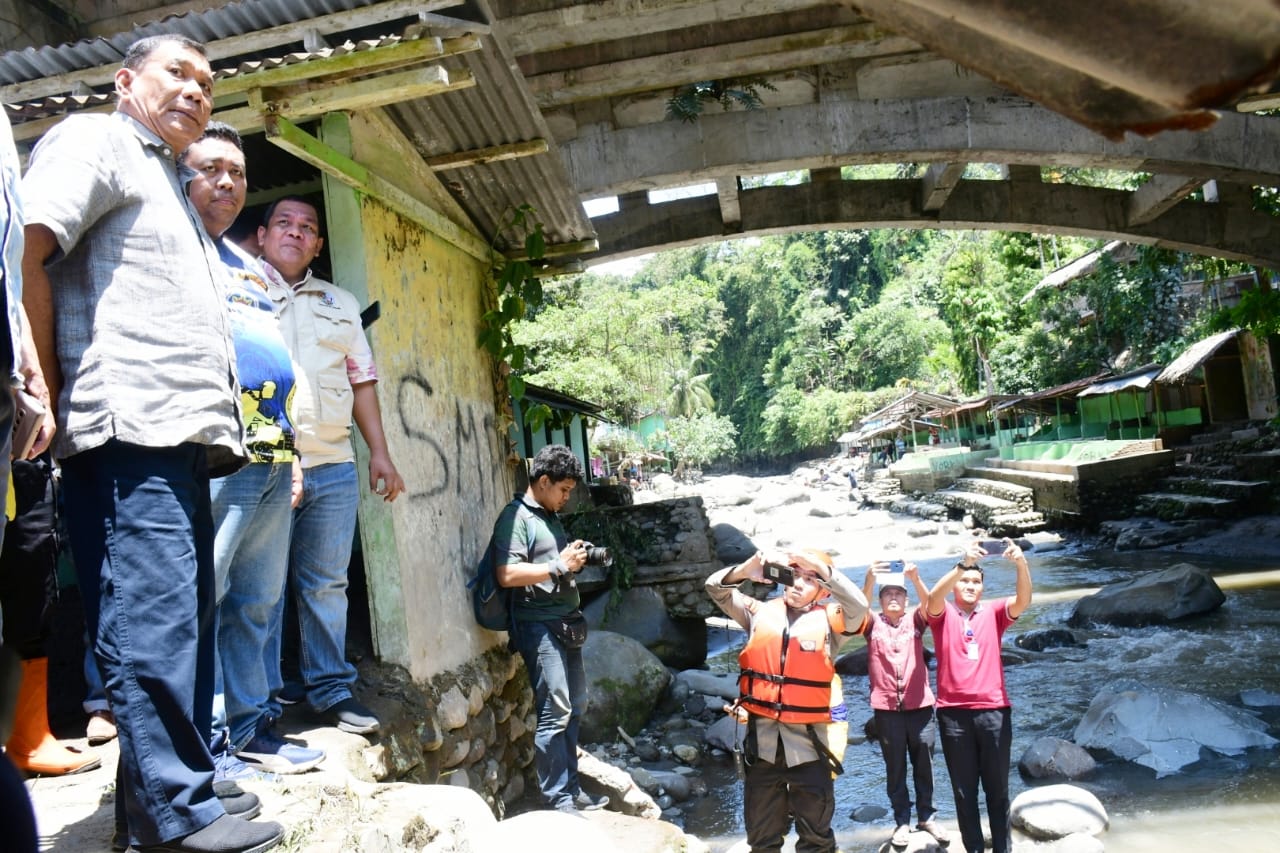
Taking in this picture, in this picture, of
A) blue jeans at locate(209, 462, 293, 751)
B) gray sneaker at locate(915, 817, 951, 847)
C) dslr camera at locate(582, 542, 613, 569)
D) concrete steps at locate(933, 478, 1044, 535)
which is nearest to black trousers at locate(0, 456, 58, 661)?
blue jeans at locate(209, 462, 293, 751)

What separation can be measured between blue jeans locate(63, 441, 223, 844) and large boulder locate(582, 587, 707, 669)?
844cm

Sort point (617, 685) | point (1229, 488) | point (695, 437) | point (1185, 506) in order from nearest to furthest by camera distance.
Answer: point (617, 685) → point (1229, 488) → point (1185, 506) → point (695, 437)

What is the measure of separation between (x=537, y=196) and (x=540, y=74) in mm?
1894

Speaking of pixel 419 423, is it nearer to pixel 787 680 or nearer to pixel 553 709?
pixel 553 709

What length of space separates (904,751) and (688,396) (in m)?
42.2

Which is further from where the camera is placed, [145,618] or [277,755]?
[277,755]

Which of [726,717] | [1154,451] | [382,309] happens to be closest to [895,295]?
[1154,451]

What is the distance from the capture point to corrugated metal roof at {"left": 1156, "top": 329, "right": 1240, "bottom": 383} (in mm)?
21297

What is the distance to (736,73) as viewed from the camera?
727 cm

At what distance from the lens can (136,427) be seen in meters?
2.27

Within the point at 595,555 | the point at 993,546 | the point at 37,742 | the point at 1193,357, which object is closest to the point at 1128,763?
the point at 993,546

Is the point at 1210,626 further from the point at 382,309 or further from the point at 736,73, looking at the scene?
the point at 382,309

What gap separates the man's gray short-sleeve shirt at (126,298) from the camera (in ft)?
7.34

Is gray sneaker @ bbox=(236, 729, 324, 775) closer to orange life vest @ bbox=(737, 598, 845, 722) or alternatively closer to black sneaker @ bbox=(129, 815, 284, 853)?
black sneaker @ bbox=(129, 815, 284, 853)
